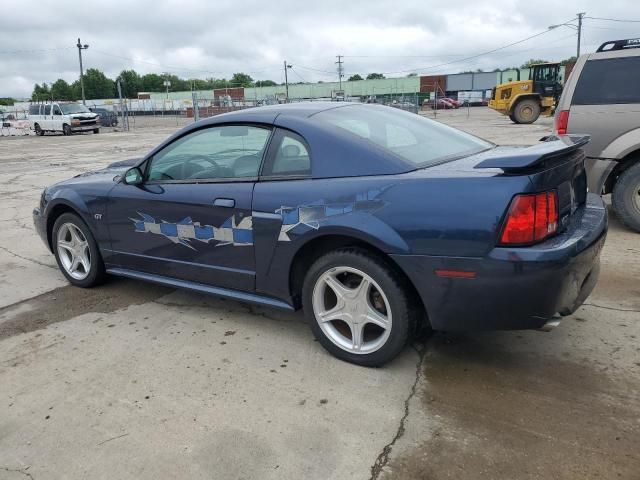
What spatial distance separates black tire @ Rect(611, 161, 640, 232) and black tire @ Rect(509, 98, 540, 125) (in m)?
20.6

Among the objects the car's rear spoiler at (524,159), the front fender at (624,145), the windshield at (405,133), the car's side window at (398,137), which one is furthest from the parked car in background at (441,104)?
the car's rear spoiler at (524,159)

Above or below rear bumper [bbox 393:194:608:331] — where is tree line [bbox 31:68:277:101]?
above

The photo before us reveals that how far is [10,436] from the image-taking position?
8.43 ft

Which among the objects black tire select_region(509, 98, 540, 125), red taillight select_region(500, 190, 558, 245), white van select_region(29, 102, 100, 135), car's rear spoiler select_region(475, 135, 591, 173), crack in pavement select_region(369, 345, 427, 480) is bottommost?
crack in pavement select_region(369, 345, 427, 480)

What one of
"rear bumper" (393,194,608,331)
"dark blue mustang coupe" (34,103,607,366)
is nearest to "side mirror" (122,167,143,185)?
"dark blue mustang coupe" (34,103,607,366)

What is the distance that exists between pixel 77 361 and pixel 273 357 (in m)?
1.23

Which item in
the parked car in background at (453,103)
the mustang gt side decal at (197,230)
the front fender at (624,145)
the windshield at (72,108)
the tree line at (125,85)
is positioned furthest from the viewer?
the tree line at (125,85)

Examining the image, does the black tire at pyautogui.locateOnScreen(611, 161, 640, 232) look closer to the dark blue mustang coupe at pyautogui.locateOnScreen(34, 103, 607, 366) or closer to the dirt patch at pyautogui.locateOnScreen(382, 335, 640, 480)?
the dark blue mustang coupe at pyautogui.locateOnScreen(34, 103, 607, 366)

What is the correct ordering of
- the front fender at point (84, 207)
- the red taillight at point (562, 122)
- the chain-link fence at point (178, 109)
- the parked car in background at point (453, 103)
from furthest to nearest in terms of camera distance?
the parked car in background at point (453, 103), the chain-link fence at point (178, 109), the red taillight at point (562, 122), the front fender at point (84, 207)

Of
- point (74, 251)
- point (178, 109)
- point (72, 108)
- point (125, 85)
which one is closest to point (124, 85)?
point (125, 85)

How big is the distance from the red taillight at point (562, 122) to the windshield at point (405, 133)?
2.56 meters

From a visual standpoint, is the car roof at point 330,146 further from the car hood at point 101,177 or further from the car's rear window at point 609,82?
the car's rear window at point 609,82

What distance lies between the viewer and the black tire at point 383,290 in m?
2.79

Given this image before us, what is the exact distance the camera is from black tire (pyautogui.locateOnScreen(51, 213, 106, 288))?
4.36 metres
